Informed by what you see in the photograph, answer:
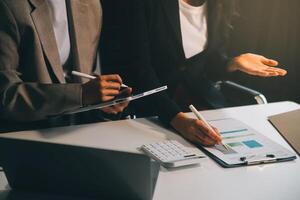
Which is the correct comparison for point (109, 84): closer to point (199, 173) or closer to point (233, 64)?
point (199, 173)

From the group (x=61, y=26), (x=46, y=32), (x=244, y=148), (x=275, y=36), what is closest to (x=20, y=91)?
(x=46, y=32)

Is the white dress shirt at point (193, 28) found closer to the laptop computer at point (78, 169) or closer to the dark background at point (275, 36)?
the dark background at point (275, 36)

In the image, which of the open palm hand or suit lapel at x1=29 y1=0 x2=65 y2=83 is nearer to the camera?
suit lapel at x1=29 y1=0 x2=65 y2=83

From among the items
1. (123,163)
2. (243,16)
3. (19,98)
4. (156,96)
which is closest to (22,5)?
(19,98)

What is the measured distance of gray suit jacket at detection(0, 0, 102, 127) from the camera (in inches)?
53.5

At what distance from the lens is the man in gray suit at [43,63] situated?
134 centimetres

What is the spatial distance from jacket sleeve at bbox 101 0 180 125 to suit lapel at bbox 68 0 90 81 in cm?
10

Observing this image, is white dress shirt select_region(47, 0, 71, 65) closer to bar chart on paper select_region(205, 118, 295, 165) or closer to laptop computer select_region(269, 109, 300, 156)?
bar chart on paper select_region(205, 118, 295, 165)

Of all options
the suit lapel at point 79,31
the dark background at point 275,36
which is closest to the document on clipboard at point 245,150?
the suit lapel at point 79,31

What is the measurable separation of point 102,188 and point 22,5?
746mm

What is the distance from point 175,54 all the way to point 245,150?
76cm

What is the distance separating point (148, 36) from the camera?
1.75 meters

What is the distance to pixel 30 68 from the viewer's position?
4.82 feet

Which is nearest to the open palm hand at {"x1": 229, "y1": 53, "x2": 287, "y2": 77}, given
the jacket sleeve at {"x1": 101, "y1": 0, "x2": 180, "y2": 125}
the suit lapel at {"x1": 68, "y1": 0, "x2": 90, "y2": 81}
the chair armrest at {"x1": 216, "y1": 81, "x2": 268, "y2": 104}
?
the chair armrest at {"x1": 216, "y1": 81, "x2": 268, "y2": 104}
